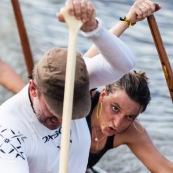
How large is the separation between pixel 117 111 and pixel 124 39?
8.39 ft

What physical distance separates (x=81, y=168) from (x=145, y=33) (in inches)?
119

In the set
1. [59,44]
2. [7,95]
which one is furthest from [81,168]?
[59,44]

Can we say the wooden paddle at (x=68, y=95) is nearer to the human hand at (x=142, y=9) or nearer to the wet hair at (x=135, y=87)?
the wet hair at (x=135, y=87)

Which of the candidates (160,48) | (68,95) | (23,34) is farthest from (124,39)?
(68,95)

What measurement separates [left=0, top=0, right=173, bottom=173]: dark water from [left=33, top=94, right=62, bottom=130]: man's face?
1609 mm

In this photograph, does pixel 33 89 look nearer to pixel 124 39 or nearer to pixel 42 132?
pixel 42 132

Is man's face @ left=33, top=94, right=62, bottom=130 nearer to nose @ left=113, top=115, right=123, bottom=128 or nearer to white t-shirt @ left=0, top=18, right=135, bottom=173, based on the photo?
white t-shirt @ left=0, top=18, right=135, bottom=173

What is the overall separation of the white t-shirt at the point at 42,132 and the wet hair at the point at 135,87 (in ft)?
0.93

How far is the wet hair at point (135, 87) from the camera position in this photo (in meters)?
2.07

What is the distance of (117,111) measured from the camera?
2.09 meters

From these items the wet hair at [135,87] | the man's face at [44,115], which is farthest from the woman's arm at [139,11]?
the man's face at [44,115]

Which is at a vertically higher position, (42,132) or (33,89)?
(33,89)

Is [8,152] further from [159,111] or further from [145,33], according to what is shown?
[145,33]

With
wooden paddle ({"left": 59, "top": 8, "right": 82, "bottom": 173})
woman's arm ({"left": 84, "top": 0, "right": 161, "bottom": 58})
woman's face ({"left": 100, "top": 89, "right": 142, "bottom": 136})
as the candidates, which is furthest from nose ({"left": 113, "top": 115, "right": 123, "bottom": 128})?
wooden paddle ({"left": 59, "top": 8, "right": 82, "bottom": 173})
